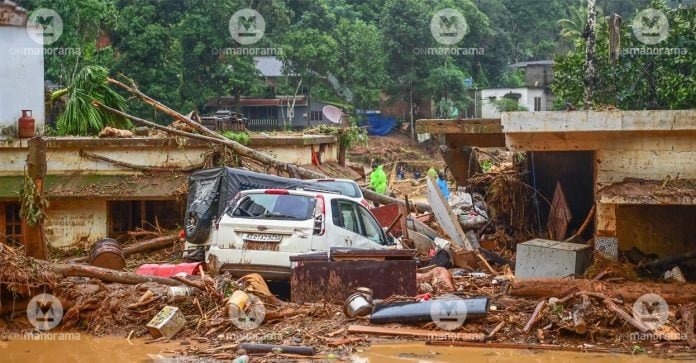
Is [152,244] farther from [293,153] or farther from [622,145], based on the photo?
[622,145]

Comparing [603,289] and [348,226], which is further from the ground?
[348,226]

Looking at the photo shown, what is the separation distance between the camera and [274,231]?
12.7 m

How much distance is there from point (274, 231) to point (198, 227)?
10.5 feet

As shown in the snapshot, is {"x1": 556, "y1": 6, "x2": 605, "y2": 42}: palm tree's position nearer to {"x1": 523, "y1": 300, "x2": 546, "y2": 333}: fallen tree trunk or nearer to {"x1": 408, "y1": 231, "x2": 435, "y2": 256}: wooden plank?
{"x1": 408, "y1": 231, "x2": 435, "y2": 256}: wooden plank

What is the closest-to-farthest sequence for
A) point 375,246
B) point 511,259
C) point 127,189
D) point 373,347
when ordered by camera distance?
point 373,347
point 375,246
point 511,259
point 127,189

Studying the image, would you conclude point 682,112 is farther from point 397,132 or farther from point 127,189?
point 397,132

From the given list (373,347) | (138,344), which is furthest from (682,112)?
(138,344)

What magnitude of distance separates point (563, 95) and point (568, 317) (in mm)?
19160

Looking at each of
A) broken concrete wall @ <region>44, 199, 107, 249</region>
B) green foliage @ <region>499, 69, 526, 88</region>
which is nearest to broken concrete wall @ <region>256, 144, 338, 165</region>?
broken concrete wall @ <region>44, 199, 107, 249</region>

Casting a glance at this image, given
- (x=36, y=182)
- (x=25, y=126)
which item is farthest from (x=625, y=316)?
(x=25, y=126)

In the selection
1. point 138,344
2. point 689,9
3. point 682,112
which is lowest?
point 138,344

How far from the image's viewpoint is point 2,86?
67.3ft

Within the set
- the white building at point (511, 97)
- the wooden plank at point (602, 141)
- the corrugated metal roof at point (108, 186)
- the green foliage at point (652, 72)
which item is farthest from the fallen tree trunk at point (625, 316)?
the white building at point (511, 97)

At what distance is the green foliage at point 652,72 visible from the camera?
25.5 m
